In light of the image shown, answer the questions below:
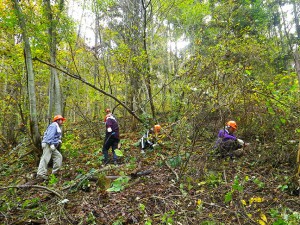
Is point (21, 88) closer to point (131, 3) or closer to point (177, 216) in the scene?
point (131, 3)

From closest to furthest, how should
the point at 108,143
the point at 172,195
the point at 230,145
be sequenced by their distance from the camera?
the point at 172,195, the point at 230,145, the point at 108,143

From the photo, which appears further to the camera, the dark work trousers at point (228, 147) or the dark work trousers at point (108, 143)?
the dark work trousers at point (108, 143)

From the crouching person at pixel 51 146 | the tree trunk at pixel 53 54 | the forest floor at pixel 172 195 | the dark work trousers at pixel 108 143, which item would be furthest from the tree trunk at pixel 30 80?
the dark work trousers at pixel 108 143

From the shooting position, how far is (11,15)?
21.5ft

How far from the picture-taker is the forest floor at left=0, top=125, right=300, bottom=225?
4027 millimetres

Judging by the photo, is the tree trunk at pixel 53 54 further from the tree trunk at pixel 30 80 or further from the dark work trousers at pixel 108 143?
the dark work trousers at pixel 108 143

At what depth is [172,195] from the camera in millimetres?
4730

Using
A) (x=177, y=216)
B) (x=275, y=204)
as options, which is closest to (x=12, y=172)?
(x=177, y=216)

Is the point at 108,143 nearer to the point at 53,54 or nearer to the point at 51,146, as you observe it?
the point at 51,146

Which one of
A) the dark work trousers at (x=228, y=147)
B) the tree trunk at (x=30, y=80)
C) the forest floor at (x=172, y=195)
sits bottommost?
the forest floor at (x=172, y=195)

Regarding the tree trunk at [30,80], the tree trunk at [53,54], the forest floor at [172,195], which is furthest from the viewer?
the tree trunk at [53,54]

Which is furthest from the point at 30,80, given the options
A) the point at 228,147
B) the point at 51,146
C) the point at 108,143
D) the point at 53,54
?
the point at 228,147

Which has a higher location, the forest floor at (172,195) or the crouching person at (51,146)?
the crouching person at (51,146)

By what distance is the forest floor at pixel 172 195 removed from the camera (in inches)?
159
